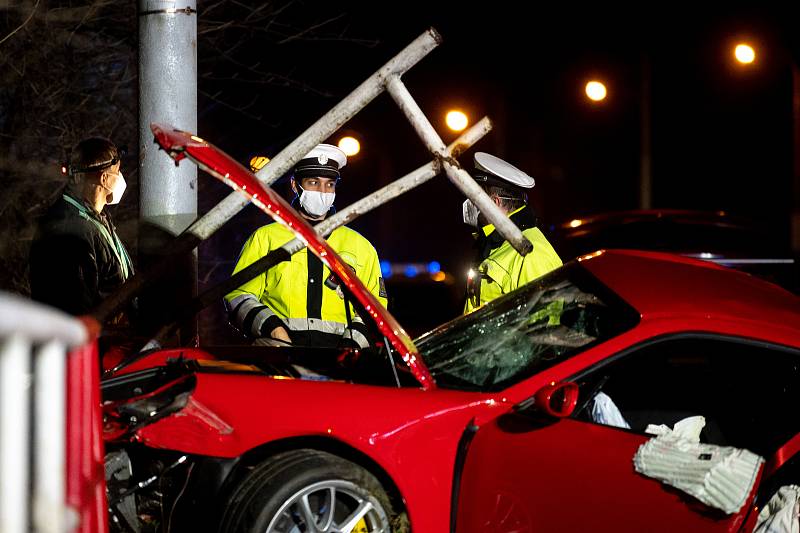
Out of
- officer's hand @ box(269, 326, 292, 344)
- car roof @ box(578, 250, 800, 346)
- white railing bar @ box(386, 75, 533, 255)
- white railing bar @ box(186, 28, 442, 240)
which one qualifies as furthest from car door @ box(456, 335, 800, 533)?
officer's hand @ box(269, 326, 292, 344)

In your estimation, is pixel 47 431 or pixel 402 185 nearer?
pixel 47 431

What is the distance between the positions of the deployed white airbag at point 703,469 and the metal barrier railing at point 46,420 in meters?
1.87

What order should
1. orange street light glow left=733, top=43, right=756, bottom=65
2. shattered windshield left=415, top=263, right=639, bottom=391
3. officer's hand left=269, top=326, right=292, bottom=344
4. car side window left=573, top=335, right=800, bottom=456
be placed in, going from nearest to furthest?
shattered windshield left=415, top=263, right=639, bottom=391 → car side window left=573, top=335, right=800, bottom=456 → officer's hand left=269, top=326, right=292, bottom=344 → orange street light glow left=733, top=43, right=756, bottom=65

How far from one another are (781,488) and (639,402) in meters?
1.19

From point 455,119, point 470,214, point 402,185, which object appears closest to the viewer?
point 402,185

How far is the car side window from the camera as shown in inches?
178

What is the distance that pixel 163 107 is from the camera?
5.57m

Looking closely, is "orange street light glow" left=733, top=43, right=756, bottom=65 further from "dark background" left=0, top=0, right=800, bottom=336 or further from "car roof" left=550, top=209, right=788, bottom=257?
"car roof" left=550, top=209, right=788, bottom=257

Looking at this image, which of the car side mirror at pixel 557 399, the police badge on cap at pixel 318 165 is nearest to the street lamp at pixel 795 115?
the police badge on cap at pixel 318 165

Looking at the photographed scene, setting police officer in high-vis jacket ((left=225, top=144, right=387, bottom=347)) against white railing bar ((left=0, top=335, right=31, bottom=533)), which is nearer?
white railing bar ((left=0, top=335, right=31, bottom=533))

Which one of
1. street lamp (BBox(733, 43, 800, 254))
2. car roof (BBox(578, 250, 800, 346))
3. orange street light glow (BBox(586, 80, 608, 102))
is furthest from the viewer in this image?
street lamp (BBox(733, 43, 800, 254))

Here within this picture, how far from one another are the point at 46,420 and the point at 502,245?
381 centimetres

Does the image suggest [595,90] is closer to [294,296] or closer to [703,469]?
[294,296]

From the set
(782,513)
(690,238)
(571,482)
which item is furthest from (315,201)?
(690,238)
